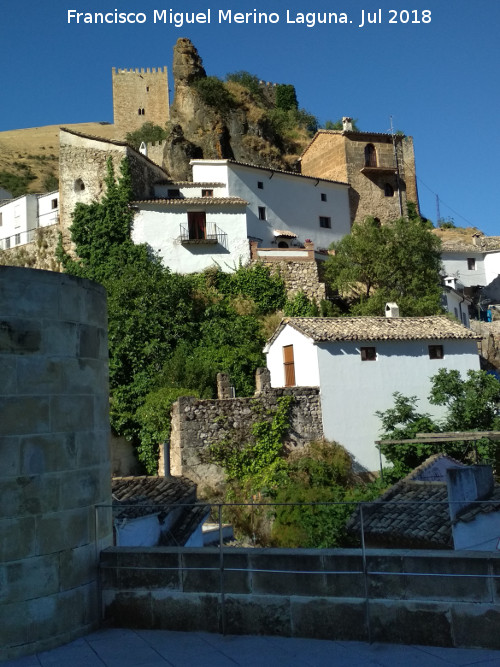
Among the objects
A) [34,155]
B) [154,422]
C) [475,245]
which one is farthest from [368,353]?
[34,155]

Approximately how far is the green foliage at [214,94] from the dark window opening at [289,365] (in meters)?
31.3

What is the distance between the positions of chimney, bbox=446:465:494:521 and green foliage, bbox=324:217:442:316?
1898cm

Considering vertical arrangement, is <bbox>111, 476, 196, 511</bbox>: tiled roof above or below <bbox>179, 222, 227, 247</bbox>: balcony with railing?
below

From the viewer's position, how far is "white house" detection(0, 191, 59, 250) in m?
45.6

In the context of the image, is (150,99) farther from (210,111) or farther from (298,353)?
(298,353)

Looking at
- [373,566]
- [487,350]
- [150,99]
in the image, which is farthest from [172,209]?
[150,99]

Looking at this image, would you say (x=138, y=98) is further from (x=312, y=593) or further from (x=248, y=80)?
(x=312, y=593)

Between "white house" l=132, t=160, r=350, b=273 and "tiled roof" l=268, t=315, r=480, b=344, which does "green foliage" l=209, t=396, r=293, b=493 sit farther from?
"white house" l=132, t=160, r=350, b=273

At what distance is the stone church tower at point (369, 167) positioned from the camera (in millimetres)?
49281

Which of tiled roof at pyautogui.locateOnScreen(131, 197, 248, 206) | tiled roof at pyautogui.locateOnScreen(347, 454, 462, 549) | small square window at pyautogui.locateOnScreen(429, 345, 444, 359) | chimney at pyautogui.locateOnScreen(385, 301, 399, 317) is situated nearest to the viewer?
tiled roof at pyautogui.locateOnScreen(347, 454, 462, 549)

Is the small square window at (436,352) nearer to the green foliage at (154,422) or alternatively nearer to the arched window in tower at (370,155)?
the green foliage at (154,422)

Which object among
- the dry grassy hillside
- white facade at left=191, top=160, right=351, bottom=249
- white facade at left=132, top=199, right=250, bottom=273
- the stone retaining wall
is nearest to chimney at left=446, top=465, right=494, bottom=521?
the stone retaining wall

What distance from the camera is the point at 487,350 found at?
43469mm

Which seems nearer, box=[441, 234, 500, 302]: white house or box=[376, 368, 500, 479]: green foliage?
box=[376, 368, 500, 479]: green foliage
